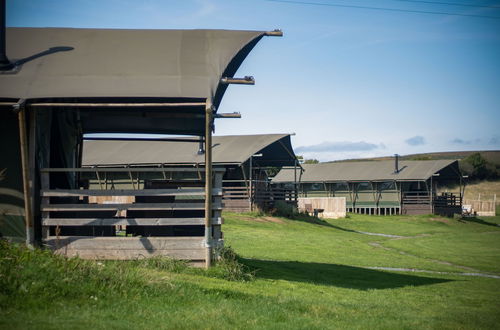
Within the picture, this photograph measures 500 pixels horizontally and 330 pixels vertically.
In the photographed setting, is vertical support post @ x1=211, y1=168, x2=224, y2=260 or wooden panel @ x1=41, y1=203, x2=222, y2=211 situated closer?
wooden panel @ x1=41, y1=203, x2=222, y2=211

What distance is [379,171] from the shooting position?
206 feet

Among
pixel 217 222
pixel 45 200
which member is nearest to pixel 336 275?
pixel 217 222

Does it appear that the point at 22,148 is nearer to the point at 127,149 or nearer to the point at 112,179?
the point at 112,179

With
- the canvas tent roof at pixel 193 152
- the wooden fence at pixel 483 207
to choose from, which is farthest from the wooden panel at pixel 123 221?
the wooden fence at pixel 483 207

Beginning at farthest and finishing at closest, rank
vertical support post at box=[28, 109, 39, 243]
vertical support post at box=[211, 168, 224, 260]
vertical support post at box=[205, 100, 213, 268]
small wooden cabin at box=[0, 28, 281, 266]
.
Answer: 1. vertical support post at box=[211, 168, 224, 260]
2. vertical support post at box=[28, 109, 39, 243]
3. small wooden cabin at box=[0, 28, 281, 266]
4. vertical support post at box=[205, 100, 213, 268]

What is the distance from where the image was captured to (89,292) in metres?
9.13

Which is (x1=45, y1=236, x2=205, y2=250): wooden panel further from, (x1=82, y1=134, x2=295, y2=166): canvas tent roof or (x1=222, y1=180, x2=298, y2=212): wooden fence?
(x1=82, y1=134, x2=295, y2=166): canvas tent roof

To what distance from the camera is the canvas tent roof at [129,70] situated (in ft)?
41.2

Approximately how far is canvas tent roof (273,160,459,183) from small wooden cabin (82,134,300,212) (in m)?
16.5

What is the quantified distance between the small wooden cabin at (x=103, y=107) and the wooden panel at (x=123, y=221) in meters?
0.02

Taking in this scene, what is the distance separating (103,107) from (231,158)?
30.4m

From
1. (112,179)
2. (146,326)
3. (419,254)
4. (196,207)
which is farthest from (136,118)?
(112,179)

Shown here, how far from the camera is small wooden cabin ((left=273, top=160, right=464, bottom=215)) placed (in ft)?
195

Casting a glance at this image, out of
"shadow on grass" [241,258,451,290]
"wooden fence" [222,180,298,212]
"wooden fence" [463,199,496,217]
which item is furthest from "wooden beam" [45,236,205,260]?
"wooden fence" [463,199,496,217]
